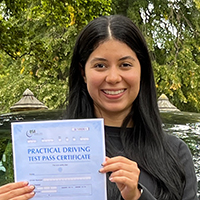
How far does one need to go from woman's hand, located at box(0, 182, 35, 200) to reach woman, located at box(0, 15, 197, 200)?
32 cm

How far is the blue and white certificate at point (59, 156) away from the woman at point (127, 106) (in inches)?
5.9

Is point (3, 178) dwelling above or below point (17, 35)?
below

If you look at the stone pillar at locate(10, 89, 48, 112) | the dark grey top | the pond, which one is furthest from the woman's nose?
the stone pillar at locate(10, 89, 48, 112)

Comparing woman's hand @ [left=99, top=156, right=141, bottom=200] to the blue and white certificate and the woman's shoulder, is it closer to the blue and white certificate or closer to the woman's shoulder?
the blue and white certificate

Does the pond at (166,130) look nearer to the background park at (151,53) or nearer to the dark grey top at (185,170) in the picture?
the dark grey top at (185,170)

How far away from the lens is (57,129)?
1.25 metres

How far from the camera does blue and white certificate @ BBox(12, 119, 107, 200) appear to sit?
1.25 meters

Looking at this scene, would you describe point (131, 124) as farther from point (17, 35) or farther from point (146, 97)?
point (17, 35)

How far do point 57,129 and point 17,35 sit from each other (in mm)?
4734

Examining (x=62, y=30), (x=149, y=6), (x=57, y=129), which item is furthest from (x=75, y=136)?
(x=149, y=6)

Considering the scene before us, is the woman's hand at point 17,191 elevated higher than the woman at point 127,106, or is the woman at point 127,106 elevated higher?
the woman at point 127,106

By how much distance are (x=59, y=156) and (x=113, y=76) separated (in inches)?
15.8

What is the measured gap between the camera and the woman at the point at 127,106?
148cm

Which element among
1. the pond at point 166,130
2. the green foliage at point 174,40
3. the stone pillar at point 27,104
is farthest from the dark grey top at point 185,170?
the green foliage at point 174,40
